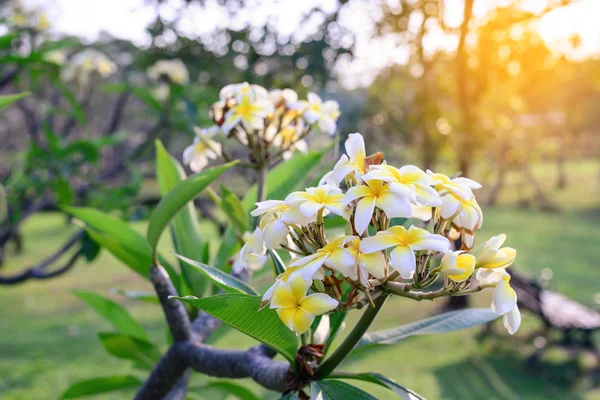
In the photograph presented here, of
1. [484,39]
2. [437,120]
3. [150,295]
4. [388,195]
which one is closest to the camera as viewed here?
[388,195]

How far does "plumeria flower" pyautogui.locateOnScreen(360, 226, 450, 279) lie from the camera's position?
1.51 feet

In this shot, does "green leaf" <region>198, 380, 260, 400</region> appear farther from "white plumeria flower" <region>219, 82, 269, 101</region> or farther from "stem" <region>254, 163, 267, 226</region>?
"white plumeria flower" <region>219, 82, 269, 101</region>

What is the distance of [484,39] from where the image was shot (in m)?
4.26

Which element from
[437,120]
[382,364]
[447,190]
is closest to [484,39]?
[437,120]

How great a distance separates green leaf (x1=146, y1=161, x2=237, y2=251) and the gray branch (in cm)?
7

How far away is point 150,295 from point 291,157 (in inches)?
13.4

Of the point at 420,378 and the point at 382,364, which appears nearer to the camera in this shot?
the point at 420,378

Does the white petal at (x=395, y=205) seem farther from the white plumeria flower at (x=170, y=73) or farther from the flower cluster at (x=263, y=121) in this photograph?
the white plumeria flower at (x=170, y=73)

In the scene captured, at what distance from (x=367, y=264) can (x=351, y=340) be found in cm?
15

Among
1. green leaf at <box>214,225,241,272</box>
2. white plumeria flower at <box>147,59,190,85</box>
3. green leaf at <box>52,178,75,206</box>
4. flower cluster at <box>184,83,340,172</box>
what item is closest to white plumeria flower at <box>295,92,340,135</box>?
flower cluster at <box>184,83,340,172</box>

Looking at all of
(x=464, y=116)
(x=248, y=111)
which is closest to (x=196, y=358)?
(x=248, y=111)

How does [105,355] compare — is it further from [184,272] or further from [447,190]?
[447,190]

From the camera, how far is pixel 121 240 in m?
0.77

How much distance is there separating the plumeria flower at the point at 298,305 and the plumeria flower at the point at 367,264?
1.3 inches
